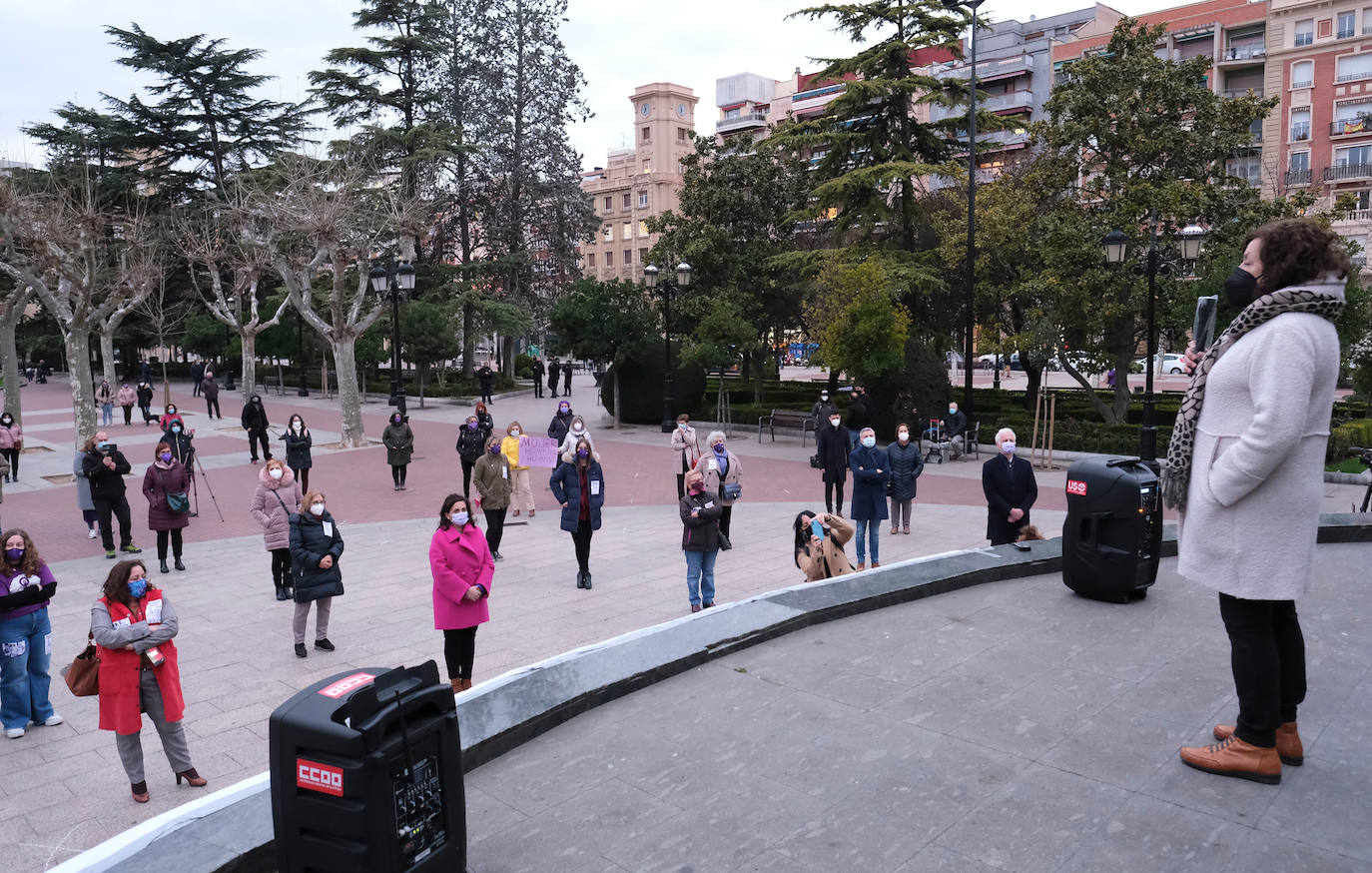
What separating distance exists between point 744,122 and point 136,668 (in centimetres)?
9343

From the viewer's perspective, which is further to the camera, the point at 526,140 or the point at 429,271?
the point at 526,140

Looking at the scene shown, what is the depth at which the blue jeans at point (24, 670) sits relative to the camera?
A: 275 inches

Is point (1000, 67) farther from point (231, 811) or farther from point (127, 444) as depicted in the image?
point (231, 811)

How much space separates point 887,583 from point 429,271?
38.5 metres

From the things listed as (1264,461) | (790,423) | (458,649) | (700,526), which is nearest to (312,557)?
(458,649)

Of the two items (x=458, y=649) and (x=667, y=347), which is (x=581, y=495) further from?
(x=667, y=347)

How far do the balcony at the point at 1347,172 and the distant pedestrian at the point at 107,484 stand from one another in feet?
190

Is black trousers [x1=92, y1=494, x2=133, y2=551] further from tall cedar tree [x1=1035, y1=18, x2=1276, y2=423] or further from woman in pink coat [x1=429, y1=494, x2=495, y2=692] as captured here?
tall cedar tree [x1=1035, y1=18, x2=1276, y2=423]

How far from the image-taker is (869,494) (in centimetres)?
1147

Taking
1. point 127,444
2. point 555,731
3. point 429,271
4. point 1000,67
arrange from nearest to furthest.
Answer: point 555,731
point 127,444
point 429,271
point 1000,67

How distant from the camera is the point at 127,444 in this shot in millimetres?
26031

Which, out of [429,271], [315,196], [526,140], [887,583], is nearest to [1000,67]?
[526,140]

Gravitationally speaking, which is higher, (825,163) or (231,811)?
(825,163)

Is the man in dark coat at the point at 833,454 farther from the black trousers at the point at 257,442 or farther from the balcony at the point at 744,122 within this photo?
the balcony at the point at 744,122
